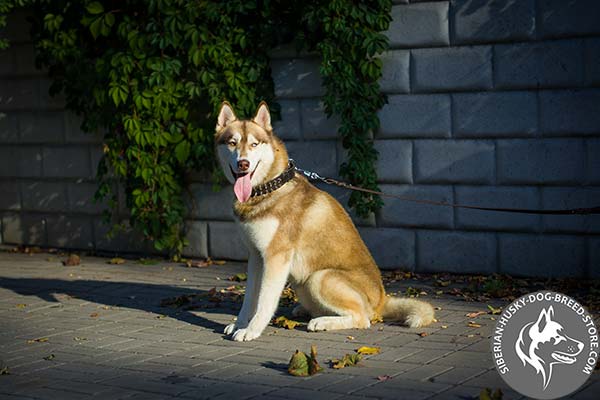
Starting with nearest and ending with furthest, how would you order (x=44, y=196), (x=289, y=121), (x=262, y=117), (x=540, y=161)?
1. (x=262, y=117)
2. (x=540, y=161)
3. (x=289, y=121)
4. (x=44, y=196)

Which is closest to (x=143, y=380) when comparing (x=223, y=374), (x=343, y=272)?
(x=223, y=374)

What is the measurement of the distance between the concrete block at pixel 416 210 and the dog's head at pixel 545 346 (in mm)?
3327

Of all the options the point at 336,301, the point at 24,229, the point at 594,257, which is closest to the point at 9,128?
the point at 24,229

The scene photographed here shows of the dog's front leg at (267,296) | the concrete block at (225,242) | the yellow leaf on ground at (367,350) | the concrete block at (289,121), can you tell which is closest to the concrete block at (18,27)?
the concrete block at (225,242)

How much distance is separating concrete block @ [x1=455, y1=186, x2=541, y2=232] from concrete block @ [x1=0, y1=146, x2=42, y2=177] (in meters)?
5.14

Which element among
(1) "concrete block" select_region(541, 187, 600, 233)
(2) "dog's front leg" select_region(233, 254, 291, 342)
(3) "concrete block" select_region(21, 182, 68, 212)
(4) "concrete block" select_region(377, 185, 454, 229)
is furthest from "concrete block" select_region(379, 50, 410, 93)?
(3) "concrete block" select_region(21, 182, 68, 212)

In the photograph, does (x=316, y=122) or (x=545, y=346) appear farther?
(x=316, y=122)

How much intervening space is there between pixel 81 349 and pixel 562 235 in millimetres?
4180

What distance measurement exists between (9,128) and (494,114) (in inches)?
234

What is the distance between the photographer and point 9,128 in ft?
38.0

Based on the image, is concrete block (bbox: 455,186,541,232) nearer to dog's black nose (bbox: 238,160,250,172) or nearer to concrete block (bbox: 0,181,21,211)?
dog's black nose (bbox: 238,160,250,172)

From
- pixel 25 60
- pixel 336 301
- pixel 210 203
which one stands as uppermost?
pixel 25 60

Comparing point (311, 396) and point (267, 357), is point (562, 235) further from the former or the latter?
point (311, 396)

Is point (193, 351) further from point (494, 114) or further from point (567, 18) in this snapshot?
point (567, 18)
